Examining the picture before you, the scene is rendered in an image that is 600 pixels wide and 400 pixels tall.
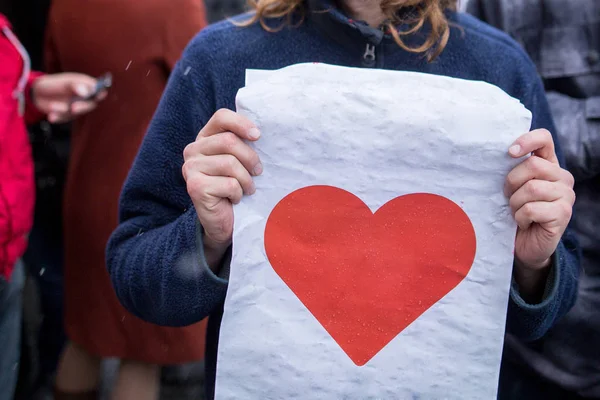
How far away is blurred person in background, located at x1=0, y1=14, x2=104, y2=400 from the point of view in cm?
179

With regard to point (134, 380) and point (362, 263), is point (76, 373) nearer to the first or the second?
point (134, 380)

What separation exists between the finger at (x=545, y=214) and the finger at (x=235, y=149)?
43 centimetres

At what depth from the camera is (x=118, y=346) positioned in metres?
2.58

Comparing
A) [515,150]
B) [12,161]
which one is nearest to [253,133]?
[515,150]

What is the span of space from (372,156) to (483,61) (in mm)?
409

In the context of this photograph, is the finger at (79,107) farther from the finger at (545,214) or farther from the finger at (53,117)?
the finger at (545,214)

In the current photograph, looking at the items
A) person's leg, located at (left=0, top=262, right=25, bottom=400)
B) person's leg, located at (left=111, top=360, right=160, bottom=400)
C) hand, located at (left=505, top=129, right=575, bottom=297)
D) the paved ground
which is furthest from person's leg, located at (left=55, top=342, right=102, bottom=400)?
hand, located at (left=505, top=129, right=575, bottom=297)

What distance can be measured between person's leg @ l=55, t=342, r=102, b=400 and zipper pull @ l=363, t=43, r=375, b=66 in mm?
1853

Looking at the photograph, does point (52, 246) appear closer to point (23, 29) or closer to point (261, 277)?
point (23, 29)

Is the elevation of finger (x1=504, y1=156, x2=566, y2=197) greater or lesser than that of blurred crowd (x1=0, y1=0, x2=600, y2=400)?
greater

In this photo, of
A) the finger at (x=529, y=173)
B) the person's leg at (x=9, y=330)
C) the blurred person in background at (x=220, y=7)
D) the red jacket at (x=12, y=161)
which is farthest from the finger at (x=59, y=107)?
the finger at (x=529, y=173)

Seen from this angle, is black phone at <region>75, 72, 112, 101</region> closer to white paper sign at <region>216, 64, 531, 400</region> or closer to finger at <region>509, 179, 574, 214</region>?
white paper sign at <region>216, 64, 531, 400</region>

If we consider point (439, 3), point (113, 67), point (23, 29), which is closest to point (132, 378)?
point (113, 67)

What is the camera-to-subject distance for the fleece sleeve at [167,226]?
1.29 metres
